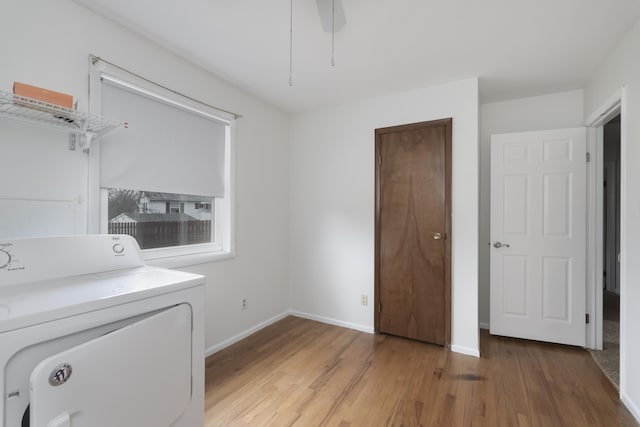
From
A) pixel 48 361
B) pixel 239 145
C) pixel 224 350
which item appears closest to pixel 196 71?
pixel 239 145

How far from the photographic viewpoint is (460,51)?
2080mm

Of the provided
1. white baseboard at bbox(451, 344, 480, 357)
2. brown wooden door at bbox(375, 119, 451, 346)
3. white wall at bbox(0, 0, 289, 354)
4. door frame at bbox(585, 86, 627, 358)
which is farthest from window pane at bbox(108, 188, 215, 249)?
door frame at bbox(585, 86, 627, 358)

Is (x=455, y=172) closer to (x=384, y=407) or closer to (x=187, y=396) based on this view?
(x=384, y=407)

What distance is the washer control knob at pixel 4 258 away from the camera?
111 centimetres

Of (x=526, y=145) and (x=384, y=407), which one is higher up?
(x=526, y=145)

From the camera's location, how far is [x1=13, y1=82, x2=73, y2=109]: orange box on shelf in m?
1.23

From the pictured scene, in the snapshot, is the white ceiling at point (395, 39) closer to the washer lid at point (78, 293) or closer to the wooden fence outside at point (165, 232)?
the wooden fence outside at point (165, 232)

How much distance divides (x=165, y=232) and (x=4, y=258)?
1.11m

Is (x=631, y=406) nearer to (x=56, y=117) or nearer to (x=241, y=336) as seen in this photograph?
(x=241, y=336)

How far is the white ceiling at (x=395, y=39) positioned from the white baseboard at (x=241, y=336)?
91.9 inches

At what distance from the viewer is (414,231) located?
8.92 ft

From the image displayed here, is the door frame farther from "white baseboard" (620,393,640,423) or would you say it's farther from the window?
the window

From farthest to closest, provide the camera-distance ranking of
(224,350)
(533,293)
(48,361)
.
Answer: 1. (533,293)
2. (224,350)
3. (48,361)

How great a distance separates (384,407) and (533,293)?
6.29ft
